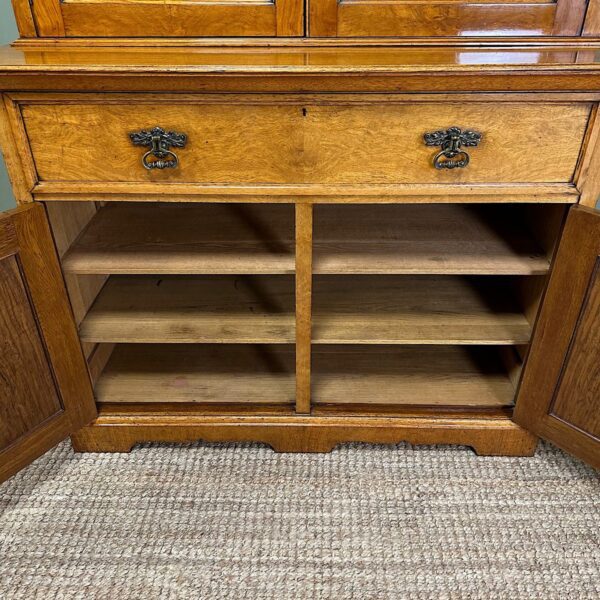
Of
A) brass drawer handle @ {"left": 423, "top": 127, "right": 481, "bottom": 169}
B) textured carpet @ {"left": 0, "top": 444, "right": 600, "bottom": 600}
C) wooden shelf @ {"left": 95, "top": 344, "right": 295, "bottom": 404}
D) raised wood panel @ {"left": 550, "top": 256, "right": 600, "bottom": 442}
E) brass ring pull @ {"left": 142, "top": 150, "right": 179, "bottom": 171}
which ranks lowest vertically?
textured carpet @ {"left": 0, "top": 444, "right": 600, "bottom": 600}

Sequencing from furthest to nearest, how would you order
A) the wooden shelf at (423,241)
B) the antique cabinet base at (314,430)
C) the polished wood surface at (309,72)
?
the antique cabinet base at (314,430) → the wooden shelf at (423,241) → the polished wood surface at (309,72)

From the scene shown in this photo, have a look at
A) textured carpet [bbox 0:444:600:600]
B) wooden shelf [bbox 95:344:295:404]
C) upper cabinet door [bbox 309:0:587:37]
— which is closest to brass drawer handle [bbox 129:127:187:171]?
upper cabinet door [bbox 309:0:587:37]

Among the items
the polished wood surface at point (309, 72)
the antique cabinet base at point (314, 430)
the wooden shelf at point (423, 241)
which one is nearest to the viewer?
the polished wood surface at point (309, 72)

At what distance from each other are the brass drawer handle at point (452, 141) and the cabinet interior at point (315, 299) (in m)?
0.24

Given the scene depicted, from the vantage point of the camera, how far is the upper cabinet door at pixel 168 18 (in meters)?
1.04

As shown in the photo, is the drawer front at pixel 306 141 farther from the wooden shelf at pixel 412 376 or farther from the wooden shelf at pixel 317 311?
the wooden shelf at pixel 412 376

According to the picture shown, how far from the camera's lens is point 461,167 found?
3.27ft

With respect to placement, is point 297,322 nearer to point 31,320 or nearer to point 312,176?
point 312,176

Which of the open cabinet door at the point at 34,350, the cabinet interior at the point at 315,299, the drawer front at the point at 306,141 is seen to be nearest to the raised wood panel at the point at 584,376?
the cabinet interior at the point at 315,299

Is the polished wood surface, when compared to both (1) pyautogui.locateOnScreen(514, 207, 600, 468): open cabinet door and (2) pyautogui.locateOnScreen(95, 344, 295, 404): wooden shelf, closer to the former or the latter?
(1) pyautogui.locateOnScreen(514, 207, 600, 468): open cabinet door

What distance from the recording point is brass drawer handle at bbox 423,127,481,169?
96 cm

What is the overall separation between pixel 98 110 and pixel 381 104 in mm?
479

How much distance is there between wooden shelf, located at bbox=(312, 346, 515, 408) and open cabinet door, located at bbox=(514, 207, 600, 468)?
12 centimetres

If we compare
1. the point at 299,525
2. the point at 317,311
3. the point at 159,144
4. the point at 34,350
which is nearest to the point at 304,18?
the point at 159,144
